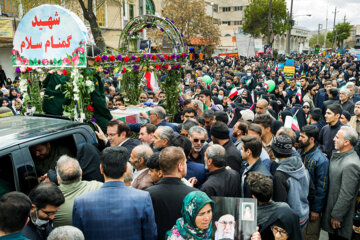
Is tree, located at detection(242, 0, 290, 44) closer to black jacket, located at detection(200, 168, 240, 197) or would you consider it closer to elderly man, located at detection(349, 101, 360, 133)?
elderly man, located at detection(349, 101, 360, 133)

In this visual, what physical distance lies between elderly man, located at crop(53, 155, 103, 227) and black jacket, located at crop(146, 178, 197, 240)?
29.8 inches

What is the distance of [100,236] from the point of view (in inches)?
103

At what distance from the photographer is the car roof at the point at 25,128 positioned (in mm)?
3232

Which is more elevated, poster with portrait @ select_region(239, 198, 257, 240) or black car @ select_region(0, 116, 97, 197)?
black car @ select_region(0, 116, 97, 197)

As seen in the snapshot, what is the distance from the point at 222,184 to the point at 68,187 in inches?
63.6

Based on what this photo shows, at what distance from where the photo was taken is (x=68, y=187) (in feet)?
10.3

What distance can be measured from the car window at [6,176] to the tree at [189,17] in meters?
27.2

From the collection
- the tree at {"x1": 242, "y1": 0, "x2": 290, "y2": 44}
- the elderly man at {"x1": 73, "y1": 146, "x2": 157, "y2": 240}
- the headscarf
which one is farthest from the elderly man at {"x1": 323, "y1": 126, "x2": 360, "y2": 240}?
the tree at {"x1": 242, "y1": 0, "x2": 290, "y2": 44}

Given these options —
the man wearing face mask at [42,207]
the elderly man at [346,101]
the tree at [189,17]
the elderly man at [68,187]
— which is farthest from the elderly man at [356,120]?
the tree at [189,17]

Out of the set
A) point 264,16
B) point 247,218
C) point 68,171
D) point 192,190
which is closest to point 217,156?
point 192,190

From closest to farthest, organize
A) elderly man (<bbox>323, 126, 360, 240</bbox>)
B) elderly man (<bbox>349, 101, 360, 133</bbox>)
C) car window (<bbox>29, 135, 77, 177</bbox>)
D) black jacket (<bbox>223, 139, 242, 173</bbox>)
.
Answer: car window (<bbox>29, 135, 77, 177</bbox>) < elderly man (<bbox>323, 126, 360, 240</bbox>) < black jacket (<bbox>223, 139, 242, 173</bbox>) < elderly man (<bbox>349, 101, 360, 133</bbox>)

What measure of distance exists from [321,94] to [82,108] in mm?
7861

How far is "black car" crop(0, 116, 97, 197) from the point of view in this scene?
306cm

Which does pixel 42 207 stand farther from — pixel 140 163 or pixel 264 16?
pixel 264 16
